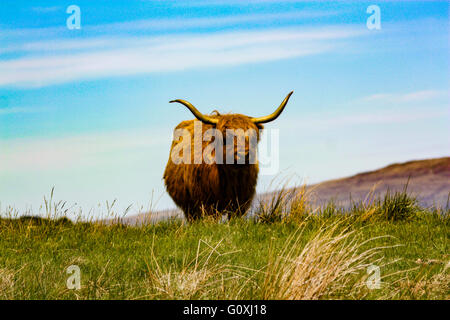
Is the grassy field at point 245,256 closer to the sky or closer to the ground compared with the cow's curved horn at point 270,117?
closer to the ground

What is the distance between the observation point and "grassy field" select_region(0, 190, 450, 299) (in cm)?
388

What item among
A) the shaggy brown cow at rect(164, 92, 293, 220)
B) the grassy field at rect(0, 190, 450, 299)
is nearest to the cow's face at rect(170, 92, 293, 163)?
the shaggy brown cow at rect(164, 92, 293, 220)

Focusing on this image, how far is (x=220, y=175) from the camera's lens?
8.26 m

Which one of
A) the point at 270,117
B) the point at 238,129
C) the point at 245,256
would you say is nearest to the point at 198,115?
the point at 238,129

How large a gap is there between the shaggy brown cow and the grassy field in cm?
110

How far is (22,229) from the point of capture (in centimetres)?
759

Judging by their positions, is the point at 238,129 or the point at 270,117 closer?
the point at 238,129

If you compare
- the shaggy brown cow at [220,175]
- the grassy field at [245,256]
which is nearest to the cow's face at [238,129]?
the shaggy brown cow at [220,175]

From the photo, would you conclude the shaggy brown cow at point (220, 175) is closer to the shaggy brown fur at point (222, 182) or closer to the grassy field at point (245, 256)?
the shaggy brown fur at point (222, 182)

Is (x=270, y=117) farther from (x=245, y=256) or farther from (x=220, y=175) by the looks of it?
(x=245, y=256)

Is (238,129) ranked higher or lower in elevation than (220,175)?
higher

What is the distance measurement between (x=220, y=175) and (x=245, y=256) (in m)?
3.23

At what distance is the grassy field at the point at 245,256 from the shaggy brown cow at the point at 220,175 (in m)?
1.10

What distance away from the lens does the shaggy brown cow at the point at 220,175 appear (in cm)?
823
